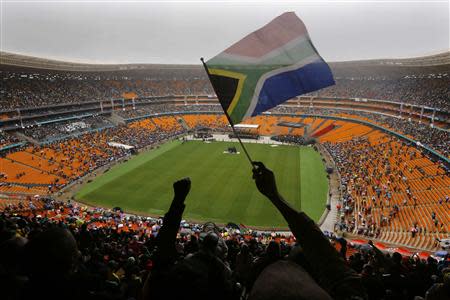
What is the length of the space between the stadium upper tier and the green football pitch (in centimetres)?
2008

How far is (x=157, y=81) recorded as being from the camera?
3061 inches

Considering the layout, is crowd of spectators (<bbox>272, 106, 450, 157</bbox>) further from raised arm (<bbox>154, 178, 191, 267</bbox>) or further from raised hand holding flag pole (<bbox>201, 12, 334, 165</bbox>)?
raised arm (<bbox>154, 178, 191, 267</bbox>)

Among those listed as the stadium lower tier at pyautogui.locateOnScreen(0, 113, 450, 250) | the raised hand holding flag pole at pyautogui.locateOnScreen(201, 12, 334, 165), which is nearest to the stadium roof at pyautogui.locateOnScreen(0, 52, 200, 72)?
the stadium lower tier at pyautogui.locateOnScreen(0, 113, 450, 250)

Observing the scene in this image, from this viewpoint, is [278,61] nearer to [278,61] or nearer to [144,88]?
[278,61]

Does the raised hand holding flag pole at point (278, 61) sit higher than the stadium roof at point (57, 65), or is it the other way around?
the stadium roof at point (57, 65)

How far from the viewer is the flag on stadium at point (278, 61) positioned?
720 centimetres

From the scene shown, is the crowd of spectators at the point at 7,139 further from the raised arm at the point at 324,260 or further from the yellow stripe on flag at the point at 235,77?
the raised arm at the point at 324,260

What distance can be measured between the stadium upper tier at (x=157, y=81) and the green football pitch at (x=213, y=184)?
20081 mm

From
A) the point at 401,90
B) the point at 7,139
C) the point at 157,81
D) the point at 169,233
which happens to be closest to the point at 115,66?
the point at 157,81

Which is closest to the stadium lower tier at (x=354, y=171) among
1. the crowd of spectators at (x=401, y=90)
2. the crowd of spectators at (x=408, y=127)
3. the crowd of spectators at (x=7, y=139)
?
the crowd of spectators at (x=7, y=139)

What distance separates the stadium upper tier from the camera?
45.8 m

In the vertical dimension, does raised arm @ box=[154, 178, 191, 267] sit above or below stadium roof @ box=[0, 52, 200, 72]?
below

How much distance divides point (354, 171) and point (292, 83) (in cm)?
2822

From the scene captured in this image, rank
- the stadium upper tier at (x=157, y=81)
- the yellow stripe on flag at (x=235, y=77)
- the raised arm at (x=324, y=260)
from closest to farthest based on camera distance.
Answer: the raised arm at (x=324, y=260)
the yellow stripe on flag at (x=235, y=77)
the stadium upper tier at (x=157, y=81)
